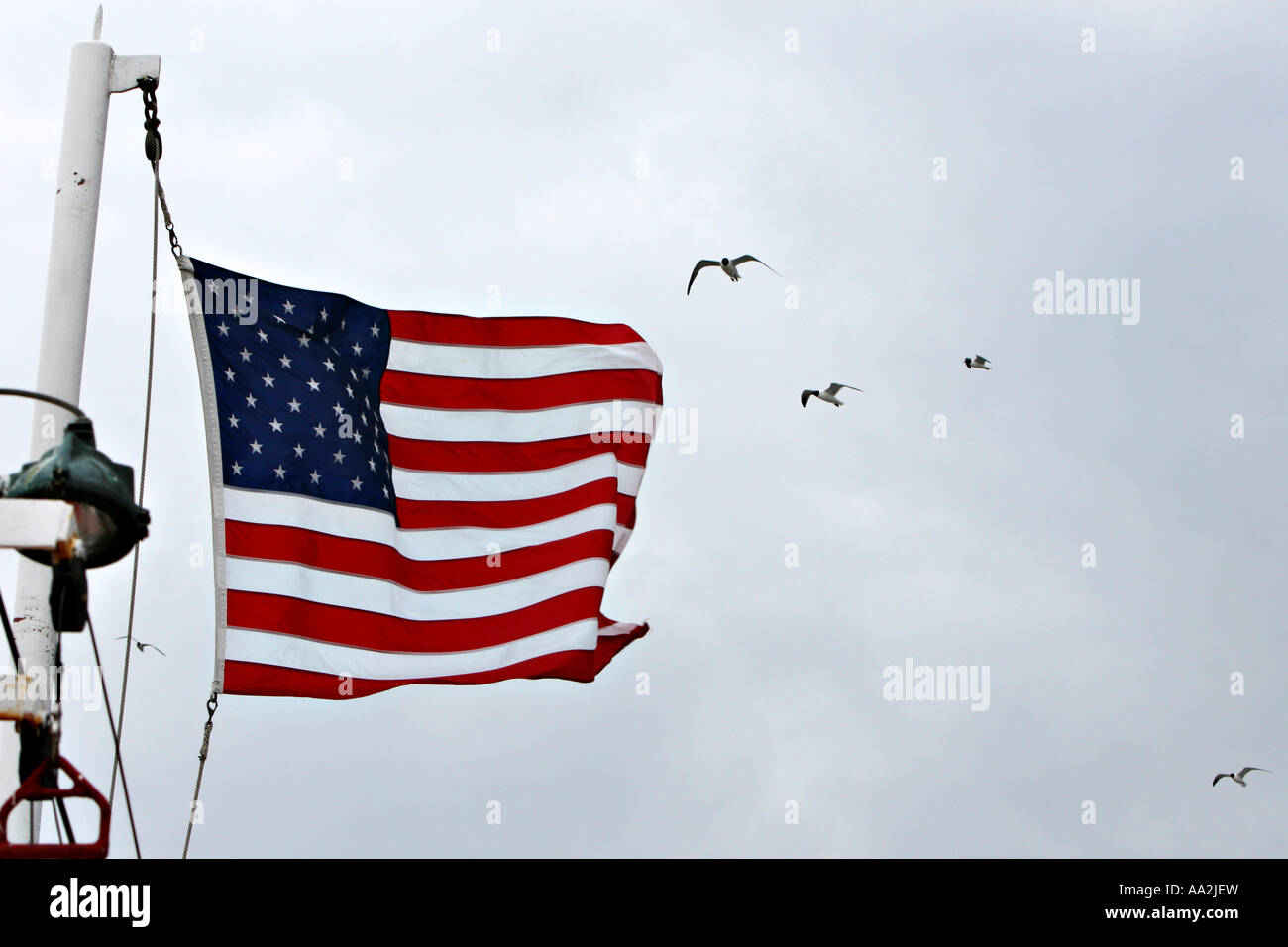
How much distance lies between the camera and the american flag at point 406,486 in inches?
562

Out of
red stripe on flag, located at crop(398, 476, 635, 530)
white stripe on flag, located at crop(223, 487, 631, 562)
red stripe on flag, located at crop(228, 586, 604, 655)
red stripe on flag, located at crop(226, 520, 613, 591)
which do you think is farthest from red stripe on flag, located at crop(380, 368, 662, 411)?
red stripe on flag, located at crop(228, 586, 604, 655)

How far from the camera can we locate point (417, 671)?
48.7ft

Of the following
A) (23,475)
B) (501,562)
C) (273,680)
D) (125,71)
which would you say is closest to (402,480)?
(501,562)

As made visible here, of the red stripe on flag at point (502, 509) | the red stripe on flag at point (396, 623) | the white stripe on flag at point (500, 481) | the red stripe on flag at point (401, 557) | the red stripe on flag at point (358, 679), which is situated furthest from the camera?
the white stripe on flag at point (500, 481)

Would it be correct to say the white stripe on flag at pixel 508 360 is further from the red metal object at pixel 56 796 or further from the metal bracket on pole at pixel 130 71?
the red metal object at pixel 56 796

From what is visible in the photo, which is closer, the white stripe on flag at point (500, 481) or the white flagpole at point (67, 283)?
the white flagpole at point (67, 283)

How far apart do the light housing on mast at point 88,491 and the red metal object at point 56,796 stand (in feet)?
2.64

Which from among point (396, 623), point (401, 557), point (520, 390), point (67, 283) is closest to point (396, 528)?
point (401, 557)

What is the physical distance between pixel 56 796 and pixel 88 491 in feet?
3.87

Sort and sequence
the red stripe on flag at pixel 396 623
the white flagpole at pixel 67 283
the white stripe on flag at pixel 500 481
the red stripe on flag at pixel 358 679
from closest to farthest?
the white flagpole at pixel 67 283, the red stripe on flag at pixel 358 679, the red stripe on flag at pixel 396 623, the white stripe on flag at pixel 500 481

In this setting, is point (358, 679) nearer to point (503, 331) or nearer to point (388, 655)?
point (388, 655)

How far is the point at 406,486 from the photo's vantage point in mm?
15555

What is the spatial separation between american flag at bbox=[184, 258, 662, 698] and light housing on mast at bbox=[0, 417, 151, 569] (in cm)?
689

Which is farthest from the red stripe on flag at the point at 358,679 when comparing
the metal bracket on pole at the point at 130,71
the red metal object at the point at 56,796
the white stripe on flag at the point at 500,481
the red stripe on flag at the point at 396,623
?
the red metal object at the point at 56,796
